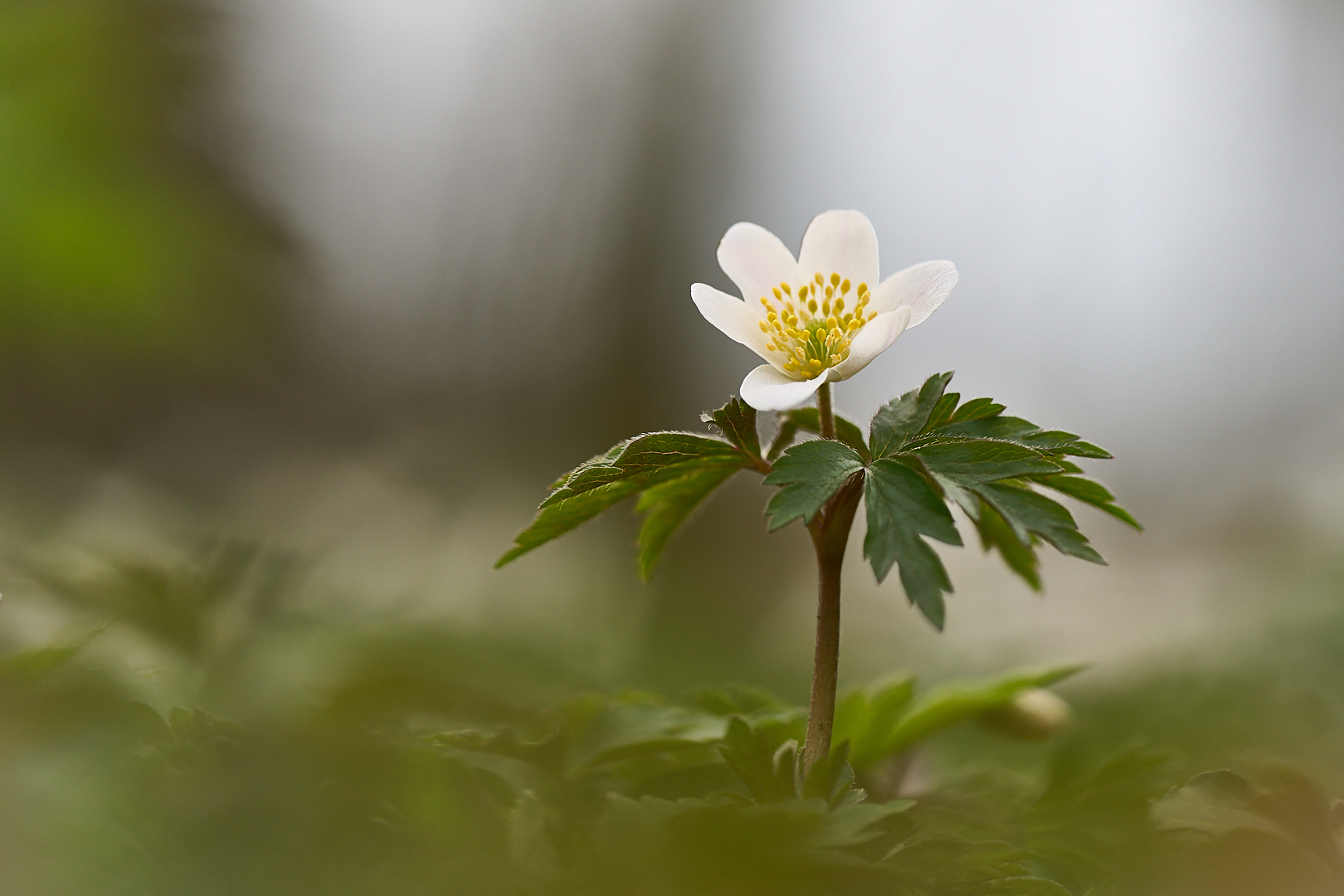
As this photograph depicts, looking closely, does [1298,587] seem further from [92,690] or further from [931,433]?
[92,690]

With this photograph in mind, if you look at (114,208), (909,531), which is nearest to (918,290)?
(909,531)

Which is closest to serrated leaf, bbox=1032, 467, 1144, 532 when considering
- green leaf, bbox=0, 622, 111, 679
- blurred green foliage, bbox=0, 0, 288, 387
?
green leaf, bbox=0, 622, 111, 679

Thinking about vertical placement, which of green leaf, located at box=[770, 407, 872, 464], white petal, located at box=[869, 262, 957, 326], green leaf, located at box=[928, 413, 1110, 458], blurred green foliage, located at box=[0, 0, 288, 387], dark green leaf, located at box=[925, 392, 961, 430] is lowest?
green leaf, located at box=[928, 413, 1110, 458]

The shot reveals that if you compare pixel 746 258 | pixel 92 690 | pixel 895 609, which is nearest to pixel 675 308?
pixel 895 609

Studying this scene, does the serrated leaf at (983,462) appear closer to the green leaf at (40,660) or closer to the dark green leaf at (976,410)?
the dark green leaf at (976,410)

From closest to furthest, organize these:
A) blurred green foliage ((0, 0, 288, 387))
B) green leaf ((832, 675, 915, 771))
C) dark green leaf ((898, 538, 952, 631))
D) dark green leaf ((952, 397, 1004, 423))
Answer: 1. dark green leaf ((898, 538, 952, 631))
2. dark green leaf ((952, 397, 1004, 423))
3. green leaf ((832, 675, 915, 771))
4. blurred green foliage ((0, 0, 288, 387))

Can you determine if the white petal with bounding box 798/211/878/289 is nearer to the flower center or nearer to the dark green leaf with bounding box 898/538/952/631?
the flower center
